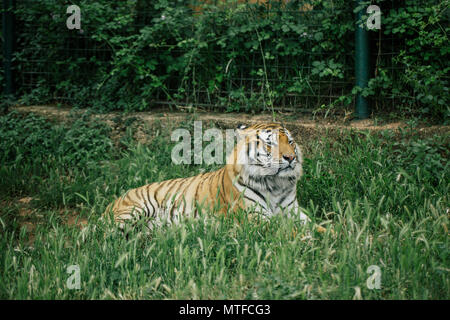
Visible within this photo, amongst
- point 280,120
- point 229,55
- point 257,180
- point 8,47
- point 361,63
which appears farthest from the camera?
point 8,47

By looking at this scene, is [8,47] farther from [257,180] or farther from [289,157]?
[289,157]

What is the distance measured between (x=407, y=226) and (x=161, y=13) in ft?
14.3

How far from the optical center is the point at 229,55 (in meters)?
5.82

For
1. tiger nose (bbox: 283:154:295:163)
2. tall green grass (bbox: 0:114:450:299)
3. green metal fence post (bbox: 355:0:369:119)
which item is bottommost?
tall green grass (bbox: 0:114:450:299)

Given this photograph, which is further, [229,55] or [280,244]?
[229,55]

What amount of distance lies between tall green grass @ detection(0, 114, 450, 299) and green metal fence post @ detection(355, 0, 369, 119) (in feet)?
1.44

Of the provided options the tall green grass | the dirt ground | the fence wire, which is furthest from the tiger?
the fence wire

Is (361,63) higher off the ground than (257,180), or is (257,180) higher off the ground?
(361,63)

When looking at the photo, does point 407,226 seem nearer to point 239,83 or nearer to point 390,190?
point 390,190

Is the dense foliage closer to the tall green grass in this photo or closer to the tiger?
the tall green grass

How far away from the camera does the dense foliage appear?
504cm

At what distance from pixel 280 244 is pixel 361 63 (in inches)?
113

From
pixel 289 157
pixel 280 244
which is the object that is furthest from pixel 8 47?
pixel 280 244

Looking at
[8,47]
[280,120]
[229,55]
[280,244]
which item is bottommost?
[280,244]
